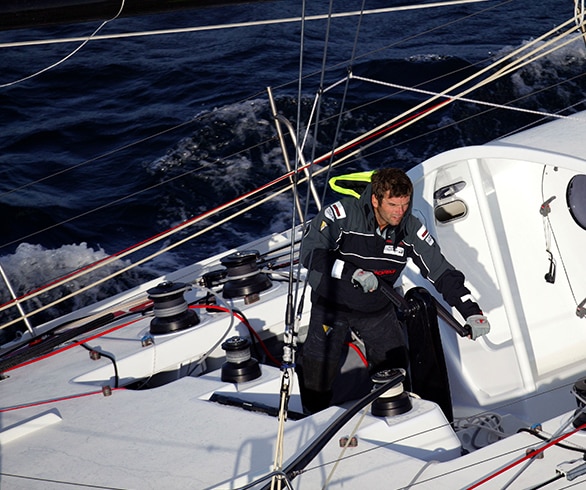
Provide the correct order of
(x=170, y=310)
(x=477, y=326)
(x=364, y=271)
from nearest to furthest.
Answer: (x=364, y=271) < (x=477, y=326) < (x=170, y=310)

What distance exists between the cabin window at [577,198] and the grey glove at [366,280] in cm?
142

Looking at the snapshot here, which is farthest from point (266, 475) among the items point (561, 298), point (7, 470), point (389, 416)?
point (561, 298)

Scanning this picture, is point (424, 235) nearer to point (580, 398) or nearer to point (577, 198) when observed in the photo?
point (580, 398)

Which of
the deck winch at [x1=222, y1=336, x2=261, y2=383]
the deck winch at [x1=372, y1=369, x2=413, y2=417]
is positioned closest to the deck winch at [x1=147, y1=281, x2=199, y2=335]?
the deck winch at [x1=222, y1=336, x2=261, y2=383]

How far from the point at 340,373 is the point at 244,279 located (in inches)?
25.4

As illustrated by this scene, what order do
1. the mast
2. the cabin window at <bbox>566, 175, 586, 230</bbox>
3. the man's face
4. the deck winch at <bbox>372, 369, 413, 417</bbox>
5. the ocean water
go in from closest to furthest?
the mast → the deck winch at <bbox>372, 369, 413, 417</bbox> → the man's face → the cabin window at <bbox>566, 175, 586, 230</bbox> → the ocean water

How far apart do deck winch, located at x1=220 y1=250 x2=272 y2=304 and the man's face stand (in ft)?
3.43

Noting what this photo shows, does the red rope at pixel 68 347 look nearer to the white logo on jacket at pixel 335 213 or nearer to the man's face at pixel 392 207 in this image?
the white logo on jacket at pixel 335 213

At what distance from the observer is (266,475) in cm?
263

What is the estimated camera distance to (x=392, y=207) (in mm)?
3139

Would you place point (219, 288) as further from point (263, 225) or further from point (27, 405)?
point (263, 225)

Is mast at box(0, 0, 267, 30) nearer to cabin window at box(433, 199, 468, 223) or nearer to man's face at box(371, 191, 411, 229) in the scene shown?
man's face at box(371, 191, 411, 229)

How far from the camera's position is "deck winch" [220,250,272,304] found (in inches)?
163

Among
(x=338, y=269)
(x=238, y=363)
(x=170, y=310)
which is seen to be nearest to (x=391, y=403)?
(x=338, y=269)
